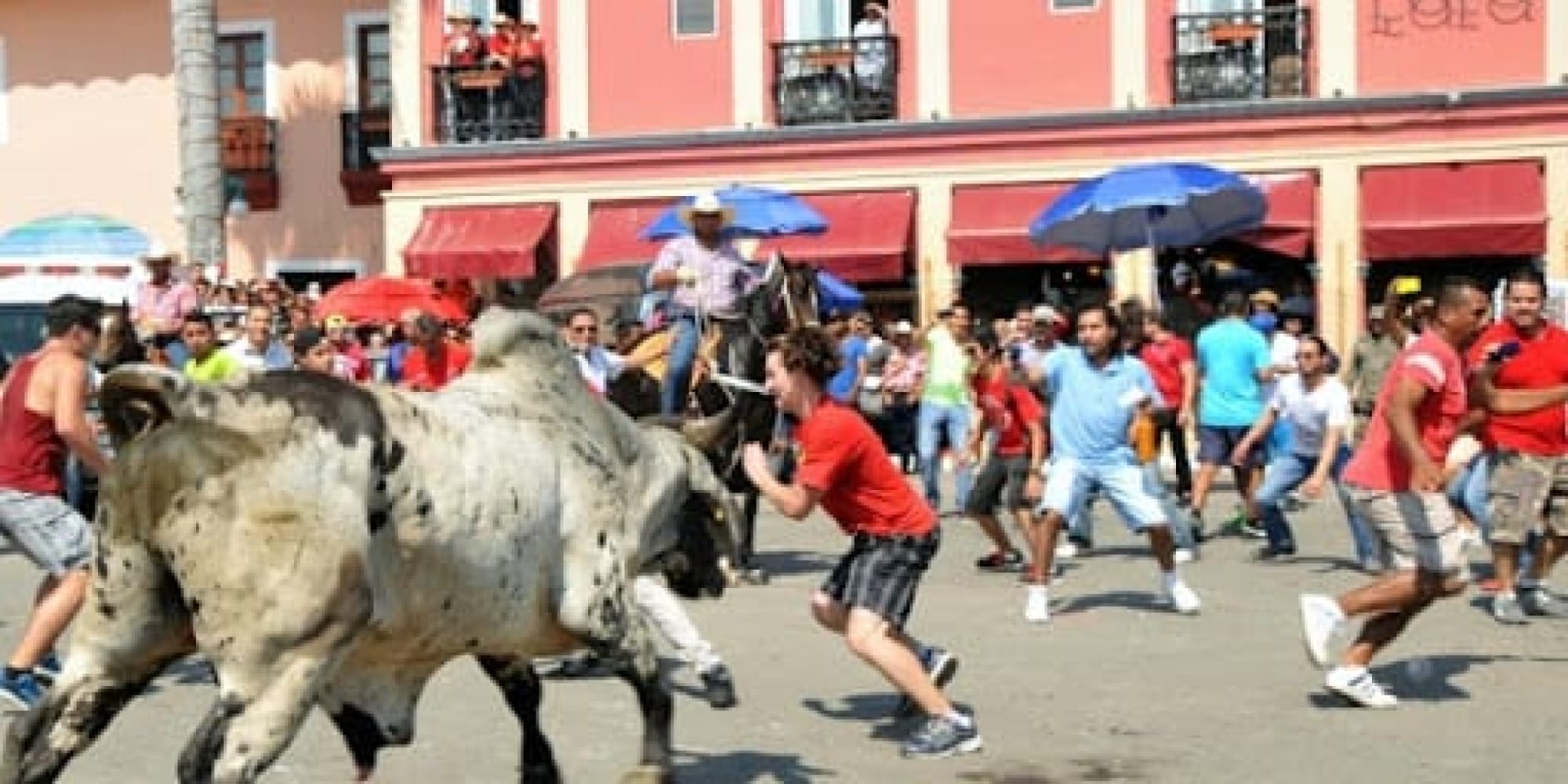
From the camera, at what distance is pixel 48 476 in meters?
9.08

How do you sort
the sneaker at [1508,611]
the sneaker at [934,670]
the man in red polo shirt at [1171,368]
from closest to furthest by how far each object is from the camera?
the sneaker at [934,670], the sneaker at [1508,611], the man in red polo shirt at [1171,368]

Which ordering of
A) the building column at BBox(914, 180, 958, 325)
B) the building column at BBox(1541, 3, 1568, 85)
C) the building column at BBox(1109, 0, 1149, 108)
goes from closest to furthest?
the building column at BBox(1541, 3, 1568, 85) < the building column at BBox(1109, 0, 1149, 108) < the building column at BBox(914, 180, 958, 325)

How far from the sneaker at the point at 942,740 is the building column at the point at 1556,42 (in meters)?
17.9

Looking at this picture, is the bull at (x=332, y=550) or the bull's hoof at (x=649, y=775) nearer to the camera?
the bull at (x=332, y=550)

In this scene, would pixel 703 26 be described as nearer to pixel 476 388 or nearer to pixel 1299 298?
pixel 1299 298

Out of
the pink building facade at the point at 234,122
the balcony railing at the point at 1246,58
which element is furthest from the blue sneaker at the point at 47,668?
the pink building facade at the point at 234,122

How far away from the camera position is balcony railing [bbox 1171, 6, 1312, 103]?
969 inches

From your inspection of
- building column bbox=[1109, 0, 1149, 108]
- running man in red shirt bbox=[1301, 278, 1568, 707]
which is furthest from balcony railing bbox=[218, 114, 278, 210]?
running man in red shirt bbox=[1301, 278, 1568, 707]

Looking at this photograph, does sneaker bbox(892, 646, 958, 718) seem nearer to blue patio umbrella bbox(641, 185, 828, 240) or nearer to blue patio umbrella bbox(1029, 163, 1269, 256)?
blue patio umbrella bbox(1029, 163, 1269, 256)

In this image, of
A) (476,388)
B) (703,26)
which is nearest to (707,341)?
(476,388)

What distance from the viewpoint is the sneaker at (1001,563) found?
1339 cm

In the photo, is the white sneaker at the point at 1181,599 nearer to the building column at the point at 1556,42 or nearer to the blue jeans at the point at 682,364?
the blue jeans at the point at 682,364

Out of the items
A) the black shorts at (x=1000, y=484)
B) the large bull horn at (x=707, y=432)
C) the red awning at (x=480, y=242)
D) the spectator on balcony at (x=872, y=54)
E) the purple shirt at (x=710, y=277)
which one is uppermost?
the spectator on balcony at (x=872, y=54)

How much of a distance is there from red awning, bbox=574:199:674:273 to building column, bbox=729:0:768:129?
1399 millimetres
